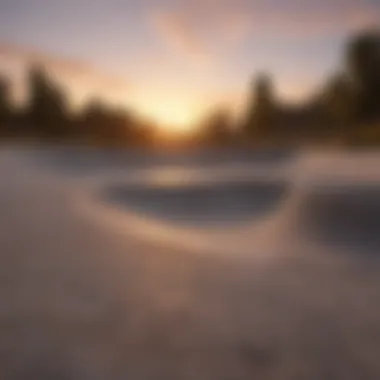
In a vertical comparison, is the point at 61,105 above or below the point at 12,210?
above

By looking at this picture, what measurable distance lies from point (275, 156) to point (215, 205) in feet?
17.1

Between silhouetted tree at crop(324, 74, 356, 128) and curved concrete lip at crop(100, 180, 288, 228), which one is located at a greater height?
silhouetted tree at crop(324, 74, 356, 128)

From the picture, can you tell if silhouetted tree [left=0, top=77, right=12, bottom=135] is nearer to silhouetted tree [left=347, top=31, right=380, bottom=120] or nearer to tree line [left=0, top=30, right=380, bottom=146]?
tree line [left=0, top=30, right=380, bottom=146]

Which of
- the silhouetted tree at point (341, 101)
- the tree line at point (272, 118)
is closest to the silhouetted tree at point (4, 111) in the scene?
the tree line at point (272, 118)

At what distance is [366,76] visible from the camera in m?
7.41

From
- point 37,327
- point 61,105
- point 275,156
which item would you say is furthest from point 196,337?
point 275,156

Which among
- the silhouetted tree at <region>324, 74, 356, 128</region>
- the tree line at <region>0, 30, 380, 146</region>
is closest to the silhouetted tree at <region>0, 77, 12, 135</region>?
the tree line at <region>0, 30, 380, 146</region>

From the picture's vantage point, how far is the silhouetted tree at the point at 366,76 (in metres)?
7.28

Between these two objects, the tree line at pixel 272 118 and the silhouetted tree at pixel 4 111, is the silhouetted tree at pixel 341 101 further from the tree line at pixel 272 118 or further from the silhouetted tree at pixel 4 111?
the silhouetted tree at pixel 4 111

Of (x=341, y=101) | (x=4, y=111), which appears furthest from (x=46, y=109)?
(x=341, y=101)

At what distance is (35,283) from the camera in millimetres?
3674

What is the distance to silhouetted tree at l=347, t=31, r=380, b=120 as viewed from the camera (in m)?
7.28

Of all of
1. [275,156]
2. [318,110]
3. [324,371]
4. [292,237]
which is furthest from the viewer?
[275,156]

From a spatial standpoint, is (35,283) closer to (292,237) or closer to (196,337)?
(196,337)
